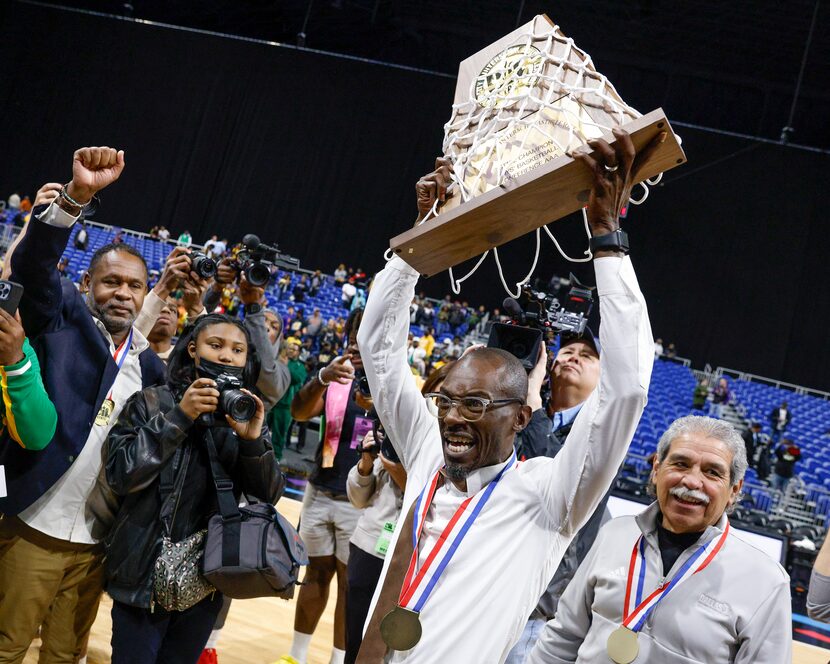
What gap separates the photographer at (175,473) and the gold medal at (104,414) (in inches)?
2.4

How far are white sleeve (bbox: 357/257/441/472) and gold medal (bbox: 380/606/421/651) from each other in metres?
0.42

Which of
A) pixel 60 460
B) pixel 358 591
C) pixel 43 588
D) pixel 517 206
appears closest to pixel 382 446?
pixel 358 591

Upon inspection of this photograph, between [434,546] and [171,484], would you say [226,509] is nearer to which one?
[171,484]

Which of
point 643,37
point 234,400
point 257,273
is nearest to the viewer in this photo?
point 234,400

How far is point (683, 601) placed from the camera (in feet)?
5.93

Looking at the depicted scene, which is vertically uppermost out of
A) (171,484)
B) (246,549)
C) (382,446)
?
(382,446)

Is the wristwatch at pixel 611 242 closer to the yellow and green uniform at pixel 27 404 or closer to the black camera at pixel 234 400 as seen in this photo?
the black camera at pixel 234 400

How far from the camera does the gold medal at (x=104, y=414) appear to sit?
2.55 metres

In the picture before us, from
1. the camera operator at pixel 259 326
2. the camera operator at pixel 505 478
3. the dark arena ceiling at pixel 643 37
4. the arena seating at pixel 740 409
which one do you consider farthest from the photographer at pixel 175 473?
the dark arena ceiling at pixel 643 37

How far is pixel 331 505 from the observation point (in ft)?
11.8

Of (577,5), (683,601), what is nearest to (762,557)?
(683,601)

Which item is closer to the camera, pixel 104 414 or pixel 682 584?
pixel 682 584

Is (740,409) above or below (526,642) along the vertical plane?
above

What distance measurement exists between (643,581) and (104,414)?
5.53 feet
